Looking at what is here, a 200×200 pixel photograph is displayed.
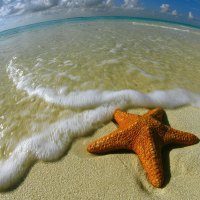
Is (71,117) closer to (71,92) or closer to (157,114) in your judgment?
(71,92)

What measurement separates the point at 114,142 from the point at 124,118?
20.0 inches

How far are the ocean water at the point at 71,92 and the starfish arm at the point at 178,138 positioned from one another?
0.98m

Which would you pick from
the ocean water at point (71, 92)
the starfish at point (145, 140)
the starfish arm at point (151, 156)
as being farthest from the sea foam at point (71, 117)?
the starfish arm at point (151, 156)

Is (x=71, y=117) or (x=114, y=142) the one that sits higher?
(x=114, y=142)

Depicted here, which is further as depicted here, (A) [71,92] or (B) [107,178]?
(A) [71,92]

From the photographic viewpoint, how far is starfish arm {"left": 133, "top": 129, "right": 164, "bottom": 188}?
2.53 meters

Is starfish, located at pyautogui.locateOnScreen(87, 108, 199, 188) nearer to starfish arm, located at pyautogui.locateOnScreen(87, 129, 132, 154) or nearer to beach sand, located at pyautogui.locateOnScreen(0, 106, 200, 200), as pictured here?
starfish arm, located at pyautogui.locateOnScreen(87, 129, 132, 154)

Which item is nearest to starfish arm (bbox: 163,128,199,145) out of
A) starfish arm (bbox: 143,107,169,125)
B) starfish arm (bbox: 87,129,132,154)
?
starfish arm (bbox: 143,107,169,125)

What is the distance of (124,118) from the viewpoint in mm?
3273

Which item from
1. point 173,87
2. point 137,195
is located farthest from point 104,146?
point 173,87

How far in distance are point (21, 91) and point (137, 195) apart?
3031 millimetres

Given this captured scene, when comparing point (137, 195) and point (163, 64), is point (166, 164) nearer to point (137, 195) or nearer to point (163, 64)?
point (137, 195)

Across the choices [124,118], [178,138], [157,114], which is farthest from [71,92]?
[178,138]

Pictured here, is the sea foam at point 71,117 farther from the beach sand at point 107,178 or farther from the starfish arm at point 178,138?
the starfish arm at point 178,138
